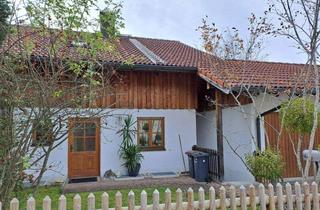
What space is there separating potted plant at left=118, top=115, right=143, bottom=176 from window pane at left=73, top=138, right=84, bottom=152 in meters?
1.45

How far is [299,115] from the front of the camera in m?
8.68

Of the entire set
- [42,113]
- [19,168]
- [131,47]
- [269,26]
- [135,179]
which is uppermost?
[131,47]

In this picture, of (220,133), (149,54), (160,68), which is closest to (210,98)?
(220,133)

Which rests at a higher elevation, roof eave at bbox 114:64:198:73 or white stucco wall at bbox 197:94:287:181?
roof eave at bbox 114:64:198:73

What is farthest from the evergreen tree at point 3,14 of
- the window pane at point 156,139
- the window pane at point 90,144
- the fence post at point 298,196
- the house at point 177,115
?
the window pane at point 156,139

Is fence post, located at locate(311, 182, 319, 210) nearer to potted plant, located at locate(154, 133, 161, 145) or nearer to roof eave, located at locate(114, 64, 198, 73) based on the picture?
roof eave, located at locate(114, 64, 198, 73)

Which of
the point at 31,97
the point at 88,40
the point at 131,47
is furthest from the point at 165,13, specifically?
the point at 31,97

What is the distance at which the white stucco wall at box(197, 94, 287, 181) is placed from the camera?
11195 mm

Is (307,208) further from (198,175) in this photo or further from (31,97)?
(198,175)

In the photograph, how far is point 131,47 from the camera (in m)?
16.4

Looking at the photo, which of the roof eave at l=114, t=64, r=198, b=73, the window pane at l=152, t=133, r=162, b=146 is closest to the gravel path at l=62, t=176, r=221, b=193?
the window pane at l=152, t=133, r=162, b=146

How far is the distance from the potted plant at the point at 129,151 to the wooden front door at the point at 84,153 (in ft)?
3.12

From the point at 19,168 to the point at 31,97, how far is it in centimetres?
92

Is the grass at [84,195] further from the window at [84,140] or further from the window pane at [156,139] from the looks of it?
the window pane at [156,139]
